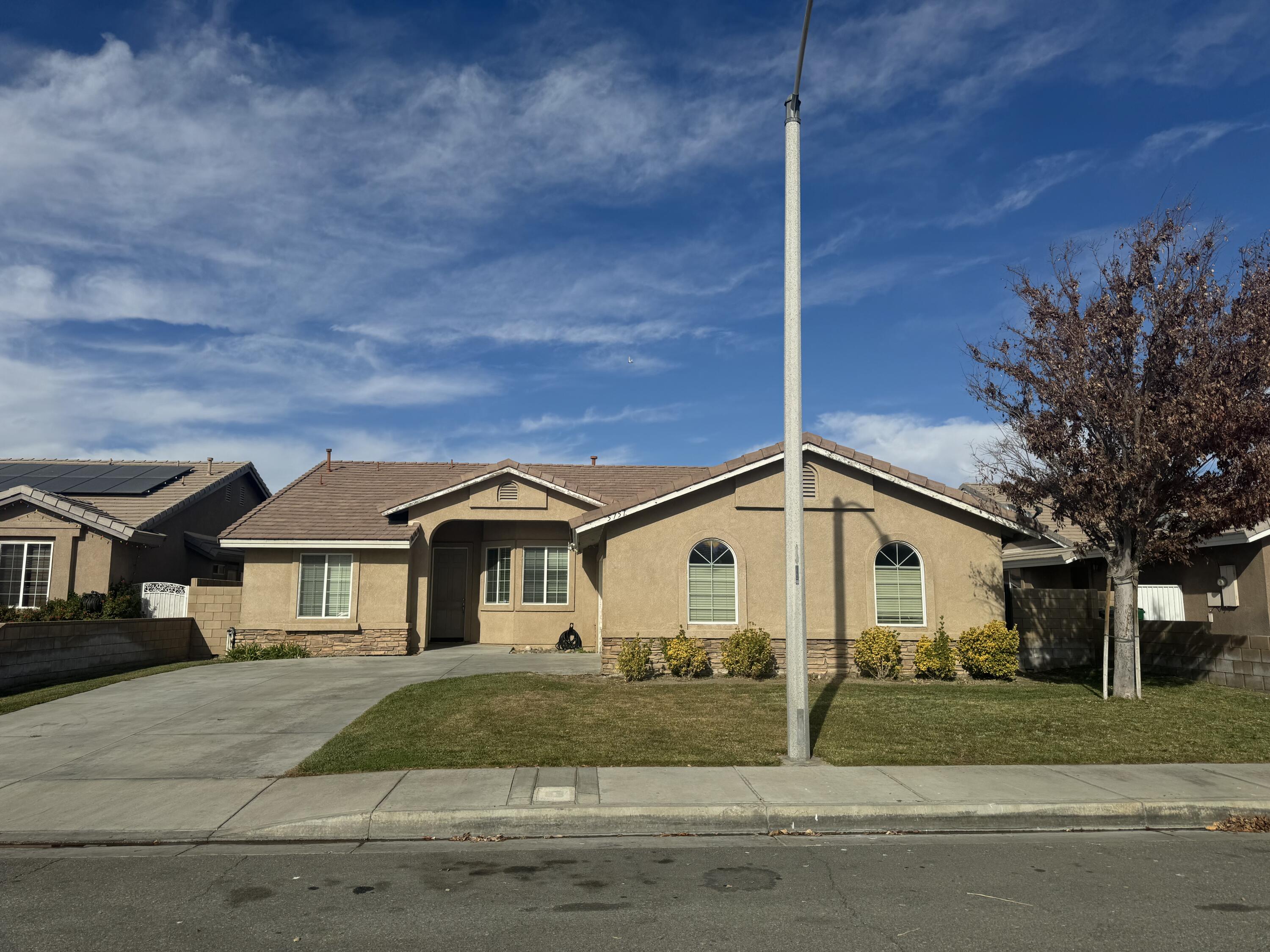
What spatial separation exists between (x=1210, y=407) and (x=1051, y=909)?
929 centimetres

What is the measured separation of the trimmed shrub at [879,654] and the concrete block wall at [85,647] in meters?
14.2

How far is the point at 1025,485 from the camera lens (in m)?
14.5

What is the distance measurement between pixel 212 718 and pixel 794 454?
8.67 metres

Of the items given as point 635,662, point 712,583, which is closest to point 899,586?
point 712,583

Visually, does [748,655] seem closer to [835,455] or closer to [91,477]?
[835,455]

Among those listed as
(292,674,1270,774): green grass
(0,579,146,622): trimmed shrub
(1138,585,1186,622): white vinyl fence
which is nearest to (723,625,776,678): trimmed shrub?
(292,674,1270,774): green grass

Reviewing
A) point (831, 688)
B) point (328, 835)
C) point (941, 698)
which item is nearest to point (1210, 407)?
point (941, 698)

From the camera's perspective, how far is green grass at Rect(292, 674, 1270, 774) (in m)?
9.82

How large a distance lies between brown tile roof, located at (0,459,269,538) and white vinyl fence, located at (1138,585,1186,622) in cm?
2341

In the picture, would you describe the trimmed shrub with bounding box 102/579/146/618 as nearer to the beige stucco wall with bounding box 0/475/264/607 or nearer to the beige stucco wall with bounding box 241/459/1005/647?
the beige stucco wall with bounding box 0/475/264/607

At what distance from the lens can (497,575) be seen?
880 inches

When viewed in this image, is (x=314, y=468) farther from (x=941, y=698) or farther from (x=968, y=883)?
(x=968, y=883)

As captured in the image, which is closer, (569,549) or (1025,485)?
(1025,485)

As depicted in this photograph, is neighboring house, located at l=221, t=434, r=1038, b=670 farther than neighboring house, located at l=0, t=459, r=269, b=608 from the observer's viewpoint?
No
